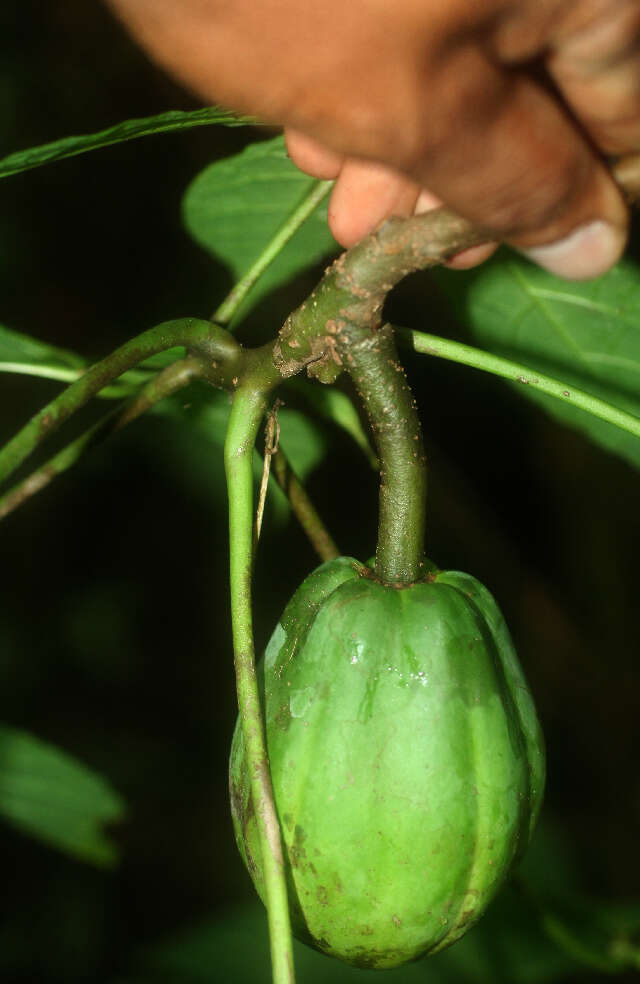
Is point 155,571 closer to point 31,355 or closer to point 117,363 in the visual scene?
point 31,355

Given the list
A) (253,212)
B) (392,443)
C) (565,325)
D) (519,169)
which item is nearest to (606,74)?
(519,169)

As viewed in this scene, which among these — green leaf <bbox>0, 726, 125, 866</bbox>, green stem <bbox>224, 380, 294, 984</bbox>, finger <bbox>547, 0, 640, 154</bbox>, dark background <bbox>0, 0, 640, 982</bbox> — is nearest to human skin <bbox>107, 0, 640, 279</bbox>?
finger <bbox>547, 0, 640, 154</bbox>

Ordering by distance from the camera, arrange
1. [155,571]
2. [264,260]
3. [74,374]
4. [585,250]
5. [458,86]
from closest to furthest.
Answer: [458,86], [585,250], [264,260], [74,374], [155,571]

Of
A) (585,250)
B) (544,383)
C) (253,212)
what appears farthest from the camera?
(253,212)

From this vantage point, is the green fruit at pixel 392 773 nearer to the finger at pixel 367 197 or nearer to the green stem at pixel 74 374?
the finger at pixel 367 197

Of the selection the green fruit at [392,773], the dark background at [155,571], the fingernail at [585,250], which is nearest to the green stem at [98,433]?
the green fruit at [392,773]

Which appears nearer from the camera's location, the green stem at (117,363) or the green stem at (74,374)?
the green stem at (117,363)

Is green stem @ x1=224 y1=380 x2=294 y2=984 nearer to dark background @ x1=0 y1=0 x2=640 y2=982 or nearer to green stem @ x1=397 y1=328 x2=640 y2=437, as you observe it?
green stem @ x1=397 y1=328 x2=640 y2=437

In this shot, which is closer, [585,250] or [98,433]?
Result: [585,250]

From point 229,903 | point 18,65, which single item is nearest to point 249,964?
point 229,903
